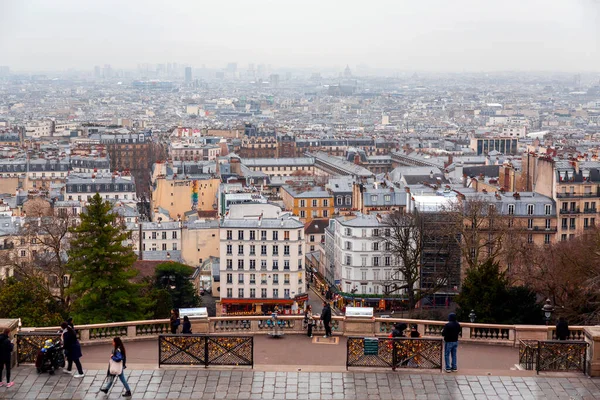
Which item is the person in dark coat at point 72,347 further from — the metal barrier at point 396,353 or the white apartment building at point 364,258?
the white apartment building at point 364,258

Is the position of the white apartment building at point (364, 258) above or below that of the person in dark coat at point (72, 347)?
below

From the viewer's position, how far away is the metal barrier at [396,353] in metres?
16.8

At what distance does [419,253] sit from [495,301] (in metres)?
16.7

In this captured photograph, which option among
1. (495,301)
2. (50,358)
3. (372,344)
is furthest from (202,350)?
Result: (495,301)

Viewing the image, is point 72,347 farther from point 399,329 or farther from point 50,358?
point 399,329

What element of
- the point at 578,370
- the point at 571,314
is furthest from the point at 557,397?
the point at 571,314

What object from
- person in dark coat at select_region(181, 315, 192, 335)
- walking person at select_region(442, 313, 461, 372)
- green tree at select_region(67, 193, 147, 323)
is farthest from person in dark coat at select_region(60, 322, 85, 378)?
green tree at select_region(67, 193, 147, 323)

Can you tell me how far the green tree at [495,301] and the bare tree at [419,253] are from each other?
14.9 meters

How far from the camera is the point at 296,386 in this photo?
16.3 m

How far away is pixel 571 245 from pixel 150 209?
122 ft

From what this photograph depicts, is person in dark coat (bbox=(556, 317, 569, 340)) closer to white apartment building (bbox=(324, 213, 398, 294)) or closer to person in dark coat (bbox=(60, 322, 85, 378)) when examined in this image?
person in dark coat (bbox=(60, 322, 85, 378))

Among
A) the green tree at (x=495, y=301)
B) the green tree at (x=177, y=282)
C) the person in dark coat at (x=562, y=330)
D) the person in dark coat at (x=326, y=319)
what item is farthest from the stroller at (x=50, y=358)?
the green tree at (x=177, y=282)

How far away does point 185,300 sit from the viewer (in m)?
38.7

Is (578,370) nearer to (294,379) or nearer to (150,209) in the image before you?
(294,379)
